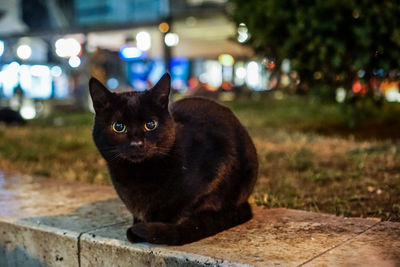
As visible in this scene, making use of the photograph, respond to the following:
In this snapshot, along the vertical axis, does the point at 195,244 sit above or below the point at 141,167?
below

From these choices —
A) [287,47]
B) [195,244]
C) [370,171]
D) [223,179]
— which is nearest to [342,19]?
[287,47]

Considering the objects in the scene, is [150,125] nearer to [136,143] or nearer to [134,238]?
[136,143]

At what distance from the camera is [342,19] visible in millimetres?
6328

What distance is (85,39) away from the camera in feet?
52.1

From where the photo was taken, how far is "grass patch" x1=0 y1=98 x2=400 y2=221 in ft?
12.2

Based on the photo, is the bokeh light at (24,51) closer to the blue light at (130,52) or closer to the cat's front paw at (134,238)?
the blue light at (130,52)

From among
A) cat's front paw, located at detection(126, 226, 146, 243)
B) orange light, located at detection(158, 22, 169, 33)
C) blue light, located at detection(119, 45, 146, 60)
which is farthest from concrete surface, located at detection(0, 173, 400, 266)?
blue light, located at detection(119, 45, 146, 60)

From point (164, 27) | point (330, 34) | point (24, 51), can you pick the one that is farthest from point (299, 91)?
point (24, 51)

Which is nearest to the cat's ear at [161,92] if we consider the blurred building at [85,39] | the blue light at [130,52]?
the blurred building at [85,39]

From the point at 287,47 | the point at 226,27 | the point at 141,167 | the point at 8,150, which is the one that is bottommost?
the point at 8,150

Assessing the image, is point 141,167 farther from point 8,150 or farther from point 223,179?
point 8,150

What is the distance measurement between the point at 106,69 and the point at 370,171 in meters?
17.9

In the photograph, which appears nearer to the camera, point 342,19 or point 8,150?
point 342,19

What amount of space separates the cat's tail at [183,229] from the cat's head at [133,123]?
35cm
